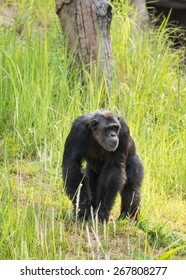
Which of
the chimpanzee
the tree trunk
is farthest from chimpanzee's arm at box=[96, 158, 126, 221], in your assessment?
the tree trunk

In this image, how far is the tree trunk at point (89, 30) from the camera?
23.9 ft

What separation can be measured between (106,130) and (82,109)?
1982 mm

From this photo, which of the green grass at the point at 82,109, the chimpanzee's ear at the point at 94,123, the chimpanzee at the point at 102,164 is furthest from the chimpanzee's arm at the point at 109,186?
the chimpanzee's ear at the point at 94,123

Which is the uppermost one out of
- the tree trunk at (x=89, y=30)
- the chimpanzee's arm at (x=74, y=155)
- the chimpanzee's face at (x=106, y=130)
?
the tree trunk at (x=89, y=30)

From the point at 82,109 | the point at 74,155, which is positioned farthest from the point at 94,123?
the point at 82,109

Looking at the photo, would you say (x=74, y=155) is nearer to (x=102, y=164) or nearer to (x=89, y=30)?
(x=102, y=164)

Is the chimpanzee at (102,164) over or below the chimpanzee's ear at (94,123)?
below

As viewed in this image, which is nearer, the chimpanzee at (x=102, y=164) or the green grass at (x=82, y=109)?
the chimpanzee at (x=102, y=164)

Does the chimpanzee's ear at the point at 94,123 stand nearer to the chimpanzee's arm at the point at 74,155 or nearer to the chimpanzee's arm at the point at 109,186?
the chimpanzee's arm at the point at 74,155

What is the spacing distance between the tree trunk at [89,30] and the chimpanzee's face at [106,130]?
209cm

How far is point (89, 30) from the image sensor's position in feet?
24.2

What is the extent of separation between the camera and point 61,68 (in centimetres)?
733

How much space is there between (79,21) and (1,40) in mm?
907

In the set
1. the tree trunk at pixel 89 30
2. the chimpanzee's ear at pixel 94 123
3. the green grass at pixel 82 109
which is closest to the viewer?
the chimpanzee's ear at pixel 94 123
